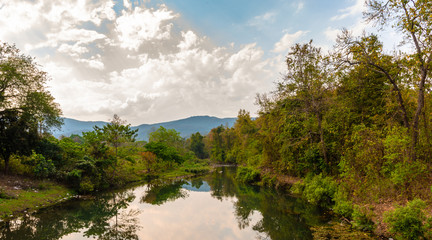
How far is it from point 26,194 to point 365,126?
26150mm

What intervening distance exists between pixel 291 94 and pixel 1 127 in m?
25.8

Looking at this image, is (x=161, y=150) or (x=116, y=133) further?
(x=161, y=150)

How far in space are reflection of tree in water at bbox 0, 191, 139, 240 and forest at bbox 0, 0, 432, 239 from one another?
6.05m

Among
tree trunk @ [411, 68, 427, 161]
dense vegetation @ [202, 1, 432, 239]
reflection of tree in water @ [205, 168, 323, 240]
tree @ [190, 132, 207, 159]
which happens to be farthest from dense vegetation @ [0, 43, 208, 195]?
tree @ [190, 132, 207, 159]

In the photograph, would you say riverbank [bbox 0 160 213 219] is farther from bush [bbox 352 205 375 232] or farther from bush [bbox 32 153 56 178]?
bush [bbox 352 205 375 232]

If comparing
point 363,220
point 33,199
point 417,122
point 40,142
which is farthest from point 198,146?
point 417,122

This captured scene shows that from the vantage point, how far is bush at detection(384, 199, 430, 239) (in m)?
8.26

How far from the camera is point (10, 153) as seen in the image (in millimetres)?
19859

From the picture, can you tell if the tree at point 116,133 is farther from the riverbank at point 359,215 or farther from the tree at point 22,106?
the riverbank at point 359,215

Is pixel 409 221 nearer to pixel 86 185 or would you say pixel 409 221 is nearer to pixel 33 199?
pixel 33 199

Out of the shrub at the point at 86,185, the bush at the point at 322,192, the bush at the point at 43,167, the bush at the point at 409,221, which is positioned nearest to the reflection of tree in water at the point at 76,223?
the shrub at the point at 86,185

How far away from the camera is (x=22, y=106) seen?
70.7 ft

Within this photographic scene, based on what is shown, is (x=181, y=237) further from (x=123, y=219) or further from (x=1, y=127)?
(x=1, y=127)

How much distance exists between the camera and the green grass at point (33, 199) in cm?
1474
